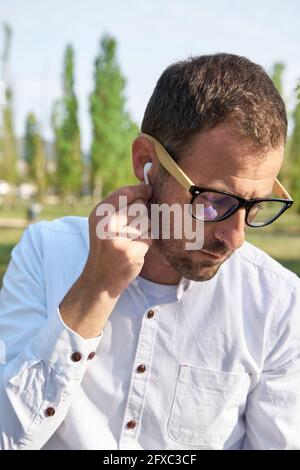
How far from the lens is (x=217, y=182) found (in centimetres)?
157

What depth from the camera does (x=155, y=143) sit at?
1734 mm

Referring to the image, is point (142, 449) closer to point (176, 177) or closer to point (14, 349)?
point (14, 349)

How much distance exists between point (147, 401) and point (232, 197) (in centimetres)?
82

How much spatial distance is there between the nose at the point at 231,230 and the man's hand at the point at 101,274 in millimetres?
269

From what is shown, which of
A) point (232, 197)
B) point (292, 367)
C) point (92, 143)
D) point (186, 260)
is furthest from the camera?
point (92, 143)

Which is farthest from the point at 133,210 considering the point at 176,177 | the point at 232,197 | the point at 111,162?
the point at 111,162

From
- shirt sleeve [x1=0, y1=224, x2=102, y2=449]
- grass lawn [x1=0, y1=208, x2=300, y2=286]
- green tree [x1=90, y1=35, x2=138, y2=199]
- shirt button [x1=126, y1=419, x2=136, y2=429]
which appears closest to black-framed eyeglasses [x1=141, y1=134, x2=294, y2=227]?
shirt sleeve [x1=0, y1=224, x2=102, y2=449]

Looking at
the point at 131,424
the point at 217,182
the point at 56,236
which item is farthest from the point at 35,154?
the point at 217,182

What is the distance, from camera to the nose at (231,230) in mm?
1632

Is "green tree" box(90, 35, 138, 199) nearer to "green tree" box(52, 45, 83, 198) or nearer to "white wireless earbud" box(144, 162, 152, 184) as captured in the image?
"green tree" box(52, 45, 83, 198)

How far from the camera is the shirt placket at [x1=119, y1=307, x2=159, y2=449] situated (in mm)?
1762

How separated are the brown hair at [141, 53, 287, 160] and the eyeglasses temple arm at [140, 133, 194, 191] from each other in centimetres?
2

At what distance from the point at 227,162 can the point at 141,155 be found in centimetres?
40

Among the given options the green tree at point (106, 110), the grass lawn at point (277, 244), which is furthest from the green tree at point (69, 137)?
the grass lawn at point (277, 244)
